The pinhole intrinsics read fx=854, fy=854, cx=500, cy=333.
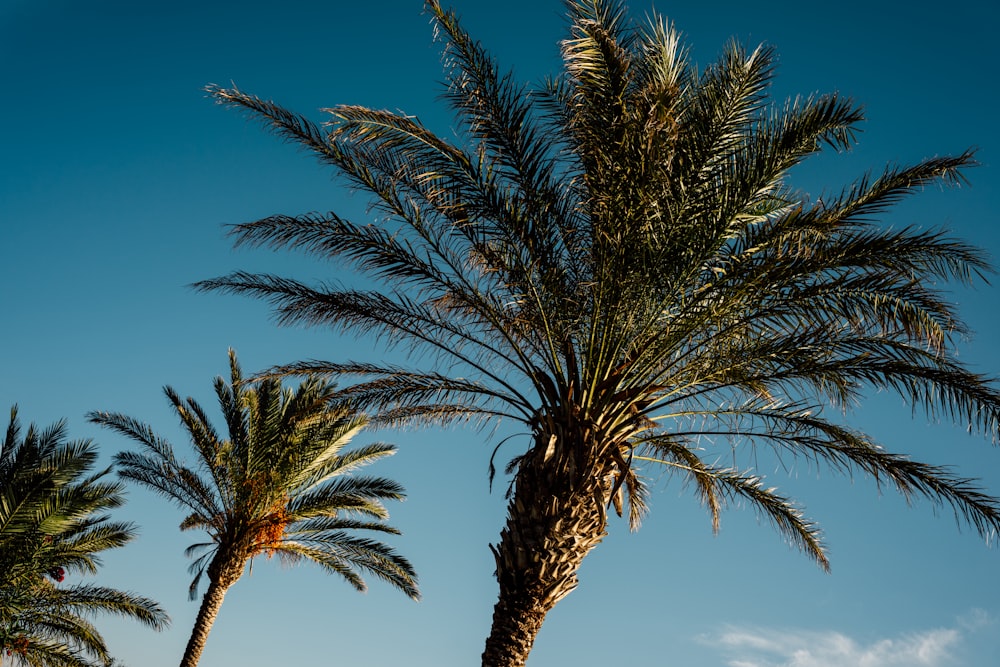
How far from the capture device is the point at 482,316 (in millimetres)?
9727

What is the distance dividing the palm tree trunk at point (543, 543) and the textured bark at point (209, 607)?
948cm

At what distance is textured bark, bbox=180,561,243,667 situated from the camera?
53.0 feet

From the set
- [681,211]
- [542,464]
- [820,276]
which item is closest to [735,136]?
[681,211]

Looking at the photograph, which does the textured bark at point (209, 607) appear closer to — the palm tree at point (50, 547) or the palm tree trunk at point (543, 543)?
the palm tree at point (50, 547)

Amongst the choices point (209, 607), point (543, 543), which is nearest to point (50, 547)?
point (209, 607)

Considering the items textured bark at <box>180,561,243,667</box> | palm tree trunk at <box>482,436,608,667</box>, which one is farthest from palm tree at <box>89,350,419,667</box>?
palm tree trunk at <box>482,436,608,667</box>

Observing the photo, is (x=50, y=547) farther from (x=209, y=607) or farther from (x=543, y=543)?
(x=543, y=543)

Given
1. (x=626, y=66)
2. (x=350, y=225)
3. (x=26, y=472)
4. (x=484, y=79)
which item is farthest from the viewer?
(x=26, y=472)

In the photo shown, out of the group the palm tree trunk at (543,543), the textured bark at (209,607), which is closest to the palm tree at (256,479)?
the textured bark at (209,607)

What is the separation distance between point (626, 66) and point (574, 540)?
467cm

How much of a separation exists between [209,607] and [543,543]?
1034cm

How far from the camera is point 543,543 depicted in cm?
851

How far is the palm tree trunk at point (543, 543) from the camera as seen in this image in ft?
27.7

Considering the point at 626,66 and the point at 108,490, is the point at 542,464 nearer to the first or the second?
the point at 626,66
